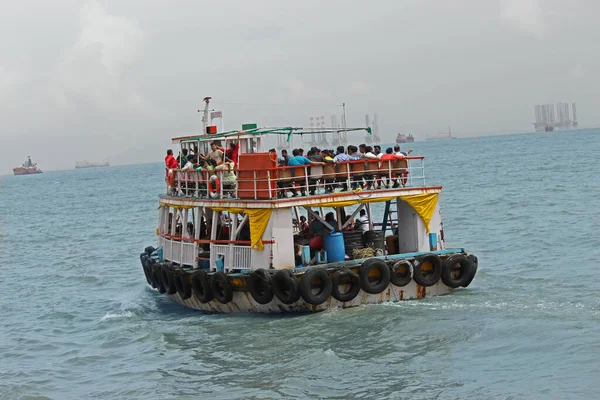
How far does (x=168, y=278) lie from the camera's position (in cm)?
2452

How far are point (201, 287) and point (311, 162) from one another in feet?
14.0

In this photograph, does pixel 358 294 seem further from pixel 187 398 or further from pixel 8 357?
pixel 8 357

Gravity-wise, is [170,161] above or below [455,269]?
above

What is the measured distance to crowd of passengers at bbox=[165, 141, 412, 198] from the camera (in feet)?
70.7

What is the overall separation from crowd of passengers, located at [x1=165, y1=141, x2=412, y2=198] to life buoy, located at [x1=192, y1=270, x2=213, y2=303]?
2276mm

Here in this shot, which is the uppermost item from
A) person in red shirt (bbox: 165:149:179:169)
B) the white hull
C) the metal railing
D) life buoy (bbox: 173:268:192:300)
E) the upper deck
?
person in red shirt (bbox: 165:149:179:169)

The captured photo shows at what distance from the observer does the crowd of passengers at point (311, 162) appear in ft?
70.7

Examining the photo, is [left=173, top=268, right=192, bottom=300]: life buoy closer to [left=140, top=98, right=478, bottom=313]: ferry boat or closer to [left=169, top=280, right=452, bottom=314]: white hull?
[left=140, top=98, right=478, bottom=313]: ferry boat

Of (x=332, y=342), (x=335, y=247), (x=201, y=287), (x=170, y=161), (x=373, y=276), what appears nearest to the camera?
(x=332, y=342)

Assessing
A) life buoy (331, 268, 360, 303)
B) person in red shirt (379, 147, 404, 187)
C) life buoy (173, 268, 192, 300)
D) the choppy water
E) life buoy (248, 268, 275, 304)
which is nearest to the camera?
the choppy water

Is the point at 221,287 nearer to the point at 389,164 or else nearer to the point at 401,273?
the point at 401,273

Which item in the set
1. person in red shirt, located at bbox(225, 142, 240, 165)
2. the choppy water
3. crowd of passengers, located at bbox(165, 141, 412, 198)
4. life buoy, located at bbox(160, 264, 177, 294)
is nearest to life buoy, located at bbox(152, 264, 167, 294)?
life buoy, located at bbox(160, 264, 177, 294)

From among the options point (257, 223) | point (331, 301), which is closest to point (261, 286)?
point (257, 223)

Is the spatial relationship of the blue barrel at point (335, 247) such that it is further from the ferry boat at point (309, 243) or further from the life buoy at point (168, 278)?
the life buoy at point (168, 278)
